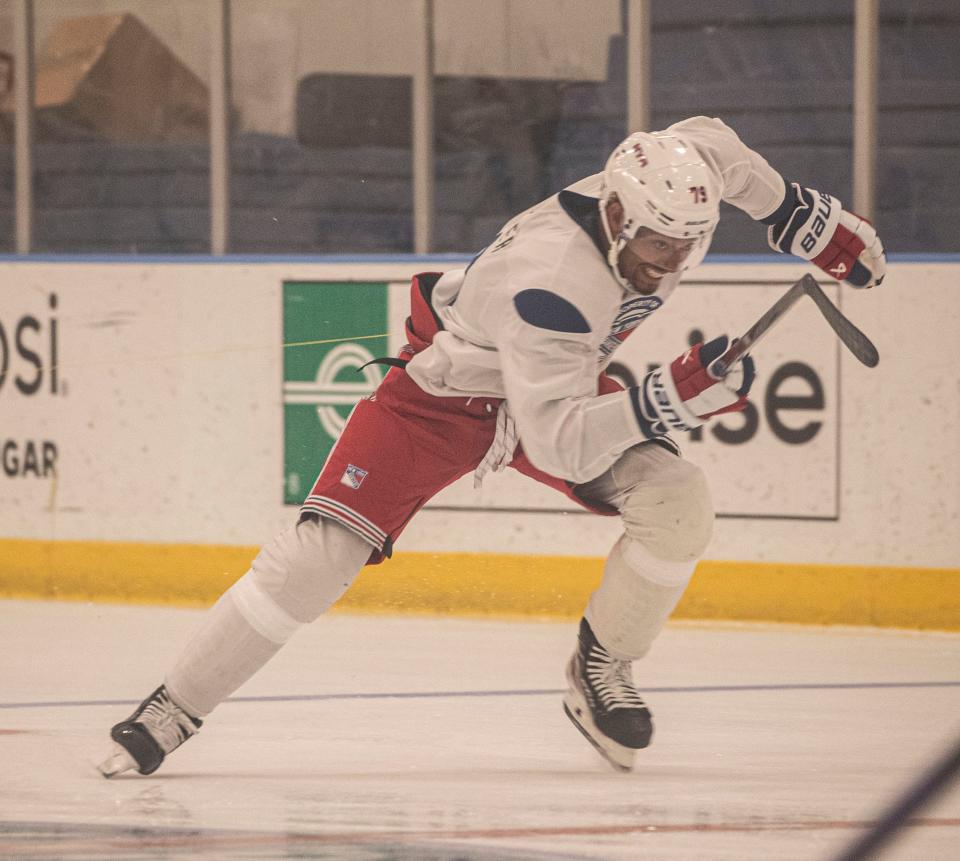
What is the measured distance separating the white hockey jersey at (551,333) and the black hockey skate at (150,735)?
734mm

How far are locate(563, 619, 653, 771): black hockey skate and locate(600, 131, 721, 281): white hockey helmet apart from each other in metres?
0.74

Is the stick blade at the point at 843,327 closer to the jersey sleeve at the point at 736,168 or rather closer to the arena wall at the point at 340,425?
A: the jersey sleeve at the point at 736,168

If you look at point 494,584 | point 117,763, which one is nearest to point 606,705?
point 117,763

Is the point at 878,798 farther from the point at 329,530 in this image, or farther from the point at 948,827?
the point at 329,530

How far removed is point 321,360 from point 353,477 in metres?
2.16

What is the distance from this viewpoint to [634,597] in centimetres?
311

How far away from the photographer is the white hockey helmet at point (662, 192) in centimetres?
281

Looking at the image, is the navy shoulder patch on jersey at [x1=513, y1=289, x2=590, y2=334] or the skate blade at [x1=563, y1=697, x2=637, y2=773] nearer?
the navy shoulder patch on jersey at [x1=513, y1=289, x2=590, y2=334]

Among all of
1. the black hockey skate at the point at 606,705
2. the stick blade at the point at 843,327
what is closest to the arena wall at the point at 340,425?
the black hockey skate at the point at 606,705

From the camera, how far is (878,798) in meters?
2.93

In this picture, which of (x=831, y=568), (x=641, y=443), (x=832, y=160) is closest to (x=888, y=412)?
(x=831, y=568)

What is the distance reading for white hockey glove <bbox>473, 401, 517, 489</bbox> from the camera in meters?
3.17

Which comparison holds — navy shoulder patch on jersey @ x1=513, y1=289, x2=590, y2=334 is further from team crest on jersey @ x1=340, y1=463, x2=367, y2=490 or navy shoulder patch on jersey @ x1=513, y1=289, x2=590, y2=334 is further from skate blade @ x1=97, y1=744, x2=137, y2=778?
skate blade @ x1=97, y1=744, x2=137, y2=778

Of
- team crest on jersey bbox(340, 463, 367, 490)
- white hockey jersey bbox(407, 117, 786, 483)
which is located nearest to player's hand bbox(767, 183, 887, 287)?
white hockey jersey bbox(407, 117, 786, 483)
